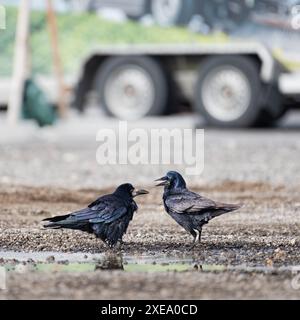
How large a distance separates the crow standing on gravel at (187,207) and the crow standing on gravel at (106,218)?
0.19 meters

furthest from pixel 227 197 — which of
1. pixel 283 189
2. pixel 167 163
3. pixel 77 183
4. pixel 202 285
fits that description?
pixel 202 285

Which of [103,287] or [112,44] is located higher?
[112,44]

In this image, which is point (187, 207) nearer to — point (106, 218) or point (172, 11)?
point (106, 218)

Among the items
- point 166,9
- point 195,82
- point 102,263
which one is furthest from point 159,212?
point 195,82

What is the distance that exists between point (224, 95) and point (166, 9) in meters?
1.40

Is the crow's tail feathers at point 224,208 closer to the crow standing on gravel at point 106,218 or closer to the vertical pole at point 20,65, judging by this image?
the crow standing on gravel at point 106,218

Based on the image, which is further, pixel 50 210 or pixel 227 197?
pixel 227 197

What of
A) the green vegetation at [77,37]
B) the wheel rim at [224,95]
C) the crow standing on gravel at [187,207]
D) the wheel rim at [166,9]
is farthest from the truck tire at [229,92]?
the crow standing on gravel at [187,207]

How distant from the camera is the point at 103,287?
6363 millimetres

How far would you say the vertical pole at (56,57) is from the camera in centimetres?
1634

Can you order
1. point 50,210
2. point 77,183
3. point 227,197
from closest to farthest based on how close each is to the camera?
point 50,210 < point 227,197 < point 77,183

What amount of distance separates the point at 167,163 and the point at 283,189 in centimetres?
241
